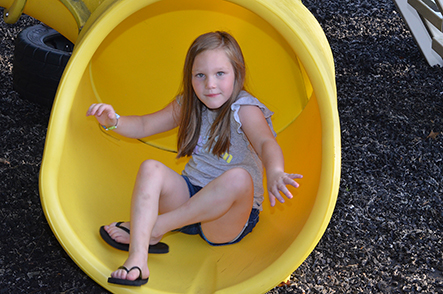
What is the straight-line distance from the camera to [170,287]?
1.56m

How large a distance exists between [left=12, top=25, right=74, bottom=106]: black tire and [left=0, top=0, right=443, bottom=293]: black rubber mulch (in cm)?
10

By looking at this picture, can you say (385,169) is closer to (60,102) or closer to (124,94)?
(124,94)

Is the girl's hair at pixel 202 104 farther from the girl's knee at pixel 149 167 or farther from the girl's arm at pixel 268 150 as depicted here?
the girl's knee at pixel 149 167

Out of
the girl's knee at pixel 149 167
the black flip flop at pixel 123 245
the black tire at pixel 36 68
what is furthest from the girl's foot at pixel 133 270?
the black tire at pixel 36 68

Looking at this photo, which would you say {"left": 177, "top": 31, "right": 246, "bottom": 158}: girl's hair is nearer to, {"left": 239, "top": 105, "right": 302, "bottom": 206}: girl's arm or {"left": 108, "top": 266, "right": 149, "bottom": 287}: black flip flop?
{"left": 239, "top": 105, "right": 302, "bottom": 206}: girl's arm

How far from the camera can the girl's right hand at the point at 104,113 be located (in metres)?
1.67

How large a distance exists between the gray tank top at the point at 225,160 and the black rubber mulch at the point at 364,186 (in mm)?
379

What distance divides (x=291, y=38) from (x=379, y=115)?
1293mm

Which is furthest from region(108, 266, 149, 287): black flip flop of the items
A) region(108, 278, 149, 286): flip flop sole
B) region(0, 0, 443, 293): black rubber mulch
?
region(0, 0, 443, 293): black rubber mulch

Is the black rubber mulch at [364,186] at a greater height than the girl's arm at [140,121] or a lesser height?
lesser

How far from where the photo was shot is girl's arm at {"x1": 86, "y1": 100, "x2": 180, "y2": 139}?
1.75 metres

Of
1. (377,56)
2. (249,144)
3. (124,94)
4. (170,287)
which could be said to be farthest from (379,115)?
(170,287)

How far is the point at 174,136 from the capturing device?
2.46 m

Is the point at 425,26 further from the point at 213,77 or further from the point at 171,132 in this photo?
the point at 213,77
